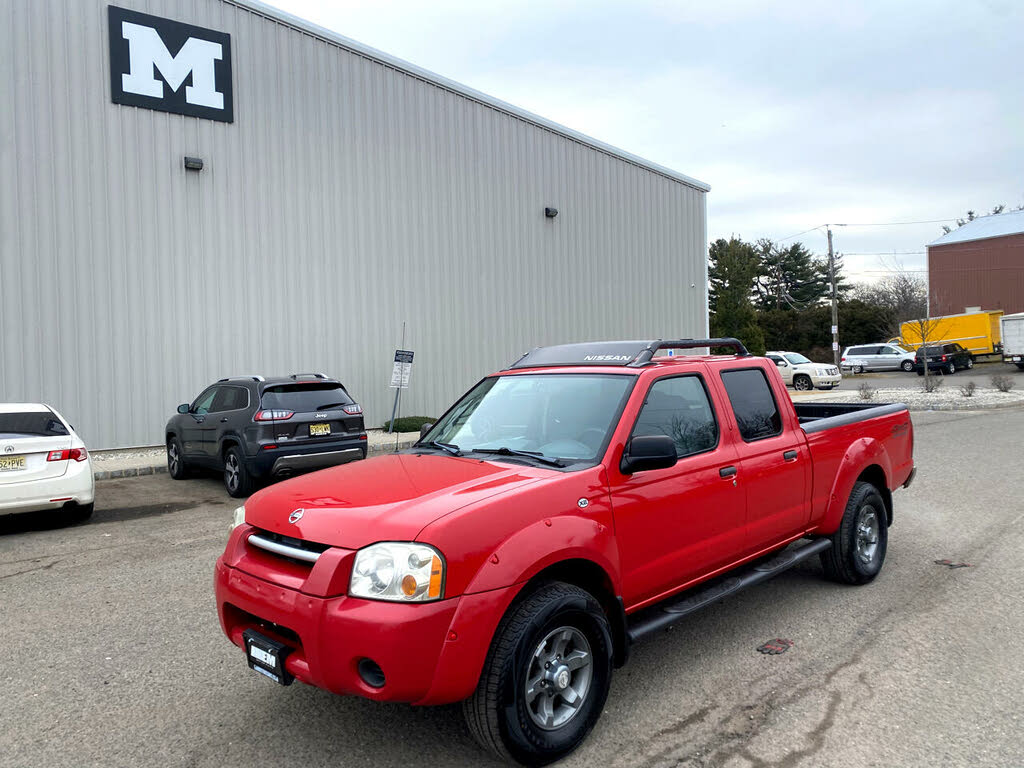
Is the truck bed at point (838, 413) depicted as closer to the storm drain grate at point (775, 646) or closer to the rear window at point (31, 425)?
the storm drain grate at point (775, 646)

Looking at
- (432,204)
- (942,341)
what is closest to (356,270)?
(432,204)

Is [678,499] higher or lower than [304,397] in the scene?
lower

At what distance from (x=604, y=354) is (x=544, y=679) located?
6.62 ft

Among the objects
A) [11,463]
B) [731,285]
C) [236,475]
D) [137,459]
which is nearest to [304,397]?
[236,475]

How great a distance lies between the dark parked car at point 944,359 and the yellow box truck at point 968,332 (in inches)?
57.9

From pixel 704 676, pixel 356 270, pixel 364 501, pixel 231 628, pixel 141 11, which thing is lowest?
pixel 704 676

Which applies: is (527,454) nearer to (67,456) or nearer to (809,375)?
(67,456)

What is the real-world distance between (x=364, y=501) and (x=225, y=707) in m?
1.38

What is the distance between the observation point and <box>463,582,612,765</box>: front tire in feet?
9.66

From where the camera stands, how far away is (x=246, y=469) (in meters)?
10.0

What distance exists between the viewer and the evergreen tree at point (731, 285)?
44719 millimetres

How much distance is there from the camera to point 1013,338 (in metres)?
39.4

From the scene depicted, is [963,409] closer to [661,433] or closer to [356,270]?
[356,270]

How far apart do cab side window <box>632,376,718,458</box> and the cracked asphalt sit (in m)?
1.18
